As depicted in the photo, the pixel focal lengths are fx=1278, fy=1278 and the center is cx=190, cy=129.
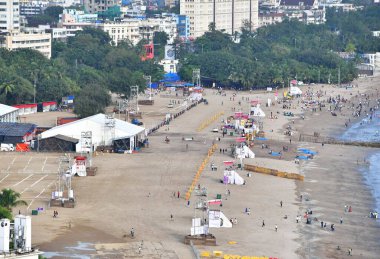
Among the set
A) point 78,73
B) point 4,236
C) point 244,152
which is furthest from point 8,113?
point 4,236

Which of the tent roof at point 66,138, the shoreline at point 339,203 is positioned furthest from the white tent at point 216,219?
the tent roof at point 66,138

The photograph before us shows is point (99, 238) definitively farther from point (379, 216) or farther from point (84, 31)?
point (84, 31)

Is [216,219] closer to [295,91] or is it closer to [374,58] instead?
[295,91]

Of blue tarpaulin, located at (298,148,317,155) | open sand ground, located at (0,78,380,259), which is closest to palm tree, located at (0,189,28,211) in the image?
open sand ground, located at (0,78,380,259)

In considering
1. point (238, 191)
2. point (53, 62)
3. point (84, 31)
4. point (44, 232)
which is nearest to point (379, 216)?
point (238, 191)

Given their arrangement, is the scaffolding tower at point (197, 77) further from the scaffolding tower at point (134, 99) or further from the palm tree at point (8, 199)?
the palm tree at point (8, 199)
